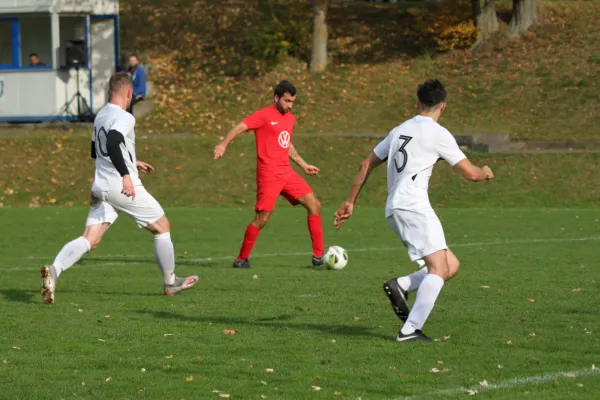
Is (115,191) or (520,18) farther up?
(115,191)

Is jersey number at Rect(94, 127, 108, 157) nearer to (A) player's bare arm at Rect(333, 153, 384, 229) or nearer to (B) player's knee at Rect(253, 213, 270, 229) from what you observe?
(A) player's bare arm at Rect(333, 153, 384, 229)

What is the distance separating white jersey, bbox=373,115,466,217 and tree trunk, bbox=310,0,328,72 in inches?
1111

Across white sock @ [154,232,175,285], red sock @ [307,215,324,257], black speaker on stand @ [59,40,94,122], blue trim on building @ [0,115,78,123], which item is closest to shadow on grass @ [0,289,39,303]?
white sock @ [154,232,175,285]

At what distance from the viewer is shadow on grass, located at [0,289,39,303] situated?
1158cm

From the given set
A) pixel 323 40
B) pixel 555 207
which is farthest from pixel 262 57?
pixel 555 207

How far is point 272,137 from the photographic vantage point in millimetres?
14570

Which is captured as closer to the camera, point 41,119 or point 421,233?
point 421,233

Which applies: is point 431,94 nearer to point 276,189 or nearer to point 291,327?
point 291,327

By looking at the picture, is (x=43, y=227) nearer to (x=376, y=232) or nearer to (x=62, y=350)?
(x=376, y=232)

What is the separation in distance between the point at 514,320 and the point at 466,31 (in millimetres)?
27477

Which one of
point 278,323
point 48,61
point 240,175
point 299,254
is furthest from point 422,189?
point 48,61

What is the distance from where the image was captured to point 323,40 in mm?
36844

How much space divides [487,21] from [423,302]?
2928cm

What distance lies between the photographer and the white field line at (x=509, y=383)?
6.89m
